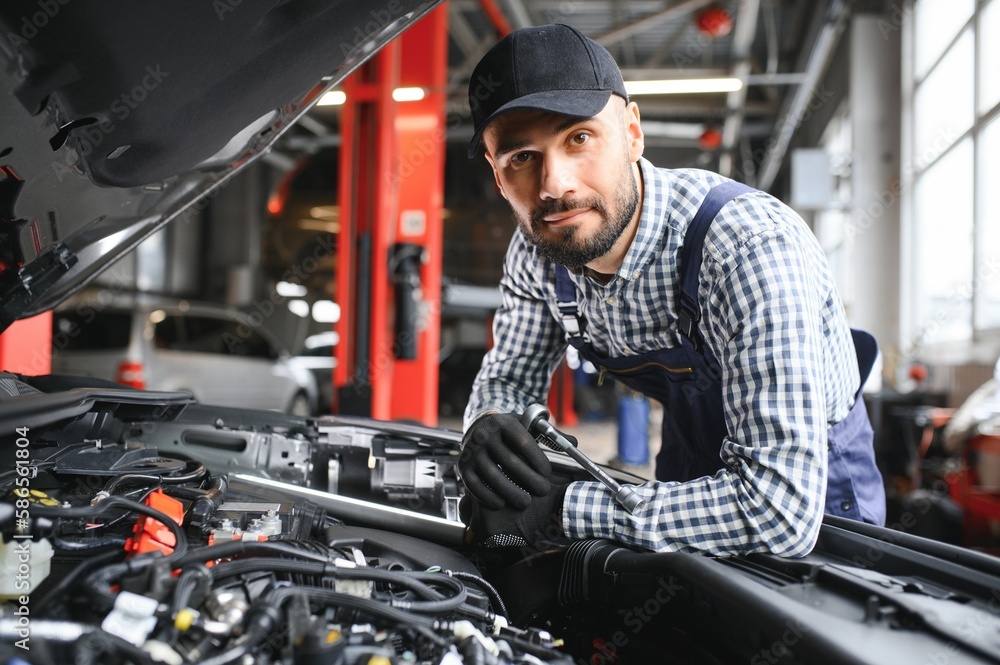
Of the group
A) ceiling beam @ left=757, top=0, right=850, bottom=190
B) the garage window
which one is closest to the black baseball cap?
the garage window

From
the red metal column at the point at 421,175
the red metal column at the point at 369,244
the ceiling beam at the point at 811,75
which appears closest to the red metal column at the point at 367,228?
the red metal column at the point at 369,244

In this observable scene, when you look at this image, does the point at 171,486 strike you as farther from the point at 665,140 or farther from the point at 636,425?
the point at 665,140

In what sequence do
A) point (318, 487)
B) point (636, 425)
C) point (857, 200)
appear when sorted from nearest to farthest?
point (318, 487) → point (636, 425) → point (857, 200)

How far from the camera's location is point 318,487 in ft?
4.65

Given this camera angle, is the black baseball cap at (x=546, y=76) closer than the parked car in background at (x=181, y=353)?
Yes

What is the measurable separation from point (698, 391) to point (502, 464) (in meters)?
0.47

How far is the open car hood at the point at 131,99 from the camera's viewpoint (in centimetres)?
90

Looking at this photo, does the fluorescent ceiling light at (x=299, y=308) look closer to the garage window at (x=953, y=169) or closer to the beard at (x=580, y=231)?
the garage window at (x=953, y=169)

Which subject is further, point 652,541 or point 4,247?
point 4,247

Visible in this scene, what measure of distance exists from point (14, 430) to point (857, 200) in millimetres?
7879

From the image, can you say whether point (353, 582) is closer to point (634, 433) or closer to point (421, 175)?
point (421, 175)

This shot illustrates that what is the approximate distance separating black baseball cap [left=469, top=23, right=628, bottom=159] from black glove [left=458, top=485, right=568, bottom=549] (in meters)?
0.58

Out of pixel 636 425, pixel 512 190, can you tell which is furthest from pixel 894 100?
pixel 512 190

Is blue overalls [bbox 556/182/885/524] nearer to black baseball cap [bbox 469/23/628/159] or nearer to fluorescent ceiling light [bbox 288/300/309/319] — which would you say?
black baseball cap [bbox 469/23/628/159]
